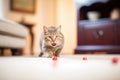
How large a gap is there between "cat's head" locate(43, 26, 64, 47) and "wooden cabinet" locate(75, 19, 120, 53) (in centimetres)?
143

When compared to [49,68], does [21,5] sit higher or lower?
higher

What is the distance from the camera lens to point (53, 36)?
958 millimetres

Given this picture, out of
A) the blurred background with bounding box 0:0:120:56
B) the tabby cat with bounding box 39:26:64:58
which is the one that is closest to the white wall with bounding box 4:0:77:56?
the blurred background with bounding box 0:0:120:56

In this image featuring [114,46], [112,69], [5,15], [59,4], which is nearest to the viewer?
[112,69]

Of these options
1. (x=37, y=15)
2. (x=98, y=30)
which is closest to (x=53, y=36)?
(x=98, y=30)

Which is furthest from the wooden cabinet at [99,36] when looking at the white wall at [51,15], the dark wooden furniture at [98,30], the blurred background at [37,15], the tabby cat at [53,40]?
the tabby cat at [53,40]

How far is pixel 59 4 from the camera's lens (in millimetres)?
3453

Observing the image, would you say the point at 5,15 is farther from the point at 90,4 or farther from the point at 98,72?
the point at 98,72

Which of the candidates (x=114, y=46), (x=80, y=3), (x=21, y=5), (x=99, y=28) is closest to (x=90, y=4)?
(x=80, y=3)

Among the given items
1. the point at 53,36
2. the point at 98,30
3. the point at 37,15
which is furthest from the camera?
the point at 37,15

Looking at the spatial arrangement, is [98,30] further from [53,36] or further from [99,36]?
[53,36]

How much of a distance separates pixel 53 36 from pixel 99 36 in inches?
60.6

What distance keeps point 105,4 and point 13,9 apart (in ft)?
4.89

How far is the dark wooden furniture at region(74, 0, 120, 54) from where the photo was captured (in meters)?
2.34
